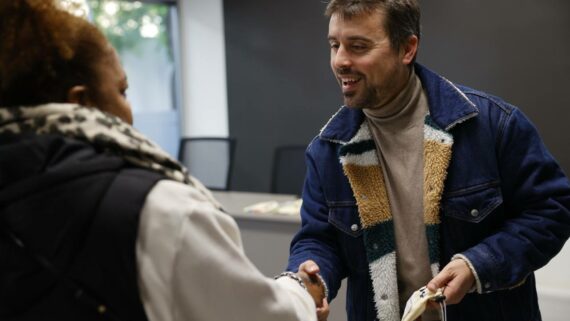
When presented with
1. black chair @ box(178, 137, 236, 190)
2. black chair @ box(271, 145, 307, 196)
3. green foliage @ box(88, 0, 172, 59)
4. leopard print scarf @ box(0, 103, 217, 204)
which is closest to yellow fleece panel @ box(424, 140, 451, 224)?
leopard print scarf @ box(0, 103, 217, 204)

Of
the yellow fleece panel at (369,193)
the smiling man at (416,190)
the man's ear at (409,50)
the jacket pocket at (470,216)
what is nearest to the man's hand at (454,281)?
the smiling man at (416,190)

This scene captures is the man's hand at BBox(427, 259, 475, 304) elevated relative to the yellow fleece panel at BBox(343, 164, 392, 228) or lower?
lower

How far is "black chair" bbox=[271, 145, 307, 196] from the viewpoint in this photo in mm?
4469

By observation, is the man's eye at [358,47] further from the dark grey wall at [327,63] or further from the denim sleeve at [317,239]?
the dark grey wall at [327,63]

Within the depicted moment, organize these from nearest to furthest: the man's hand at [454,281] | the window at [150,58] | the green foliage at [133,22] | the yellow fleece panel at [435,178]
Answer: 1. the man's hand at [454,281]
2. the yellow fleece panel at [435,178]
3. the green foliage at [133,22]
4. the window at [150,58]

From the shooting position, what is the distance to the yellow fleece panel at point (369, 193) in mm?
1604

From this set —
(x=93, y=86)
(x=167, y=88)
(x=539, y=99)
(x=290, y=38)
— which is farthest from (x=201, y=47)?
(x=93, y=86)

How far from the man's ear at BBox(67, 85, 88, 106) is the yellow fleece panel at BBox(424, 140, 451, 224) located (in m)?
0.88

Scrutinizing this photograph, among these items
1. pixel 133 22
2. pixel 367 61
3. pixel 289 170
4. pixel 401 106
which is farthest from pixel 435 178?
pixel 133 22

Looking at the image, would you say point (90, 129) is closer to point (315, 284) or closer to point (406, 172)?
point (315, 284)

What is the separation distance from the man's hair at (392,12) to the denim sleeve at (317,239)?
1.23 feet

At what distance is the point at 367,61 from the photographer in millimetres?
1609

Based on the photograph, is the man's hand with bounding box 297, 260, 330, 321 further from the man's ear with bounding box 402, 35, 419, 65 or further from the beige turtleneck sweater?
the man's ear with bounding box 402, 35, 419, 65

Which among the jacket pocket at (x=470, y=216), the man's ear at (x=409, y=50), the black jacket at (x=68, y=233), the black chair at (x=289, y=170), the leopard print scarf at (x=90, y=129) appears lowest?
the black chair at (x=289, y=170)
